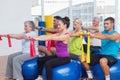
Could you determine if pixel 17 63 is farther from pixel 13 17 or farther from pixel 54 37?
pixel 13 17

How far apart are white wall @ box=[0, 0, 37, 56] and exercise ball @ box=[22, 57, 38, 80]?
101 inches

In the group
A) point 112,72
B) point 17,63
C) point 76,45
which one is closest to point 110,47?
point 112,72

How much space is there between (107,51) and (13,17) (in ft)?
10.9

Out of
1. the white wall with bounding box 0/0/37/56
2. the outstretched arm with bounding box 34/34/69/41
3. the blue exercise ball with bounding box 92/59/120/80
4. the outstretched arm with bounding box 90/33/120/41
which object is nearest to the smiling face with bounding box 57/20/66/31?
the outstretched arm with bounding box 34/34/69/41

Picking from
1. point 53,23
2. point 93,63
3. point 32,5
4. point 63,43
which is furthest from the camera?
point 32,5

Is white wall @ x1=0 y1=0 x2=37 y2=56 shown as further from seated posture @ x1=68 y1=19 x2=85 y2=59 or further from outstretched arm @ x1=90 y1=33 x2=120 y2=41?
outstretched arm @ x1=90 y1=33 x2=120 y2=41

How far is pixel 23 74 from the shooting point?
11.5ft

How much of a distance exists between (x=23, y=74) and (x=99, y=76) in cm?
100

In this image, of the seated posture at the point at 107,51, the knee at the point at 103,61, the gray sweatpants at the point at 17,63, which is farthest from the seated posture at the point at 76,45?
the gray sweatpants at the point at 17,63

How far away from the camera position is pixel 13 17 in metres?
6.16

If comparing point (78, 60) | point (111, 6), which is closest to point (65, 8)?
point (111, 6)

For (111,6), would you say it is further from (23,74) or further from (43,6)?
(23,74)

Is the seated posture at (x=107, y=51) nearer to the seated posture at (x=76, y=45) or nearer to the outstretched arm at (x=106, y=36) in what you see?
the outstretched arm at (x=106, y=36)

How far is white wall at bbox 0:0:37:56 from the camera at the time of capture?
234 inches
